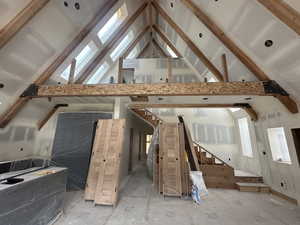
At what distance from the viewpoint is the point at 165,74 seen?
6934 mm

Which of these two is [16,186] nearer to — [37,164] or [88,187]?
[88,187]

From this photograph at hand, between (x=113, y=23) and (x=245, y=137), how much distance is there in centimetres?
743

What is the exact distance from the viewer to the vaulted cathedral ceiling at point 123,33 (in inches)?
94.8

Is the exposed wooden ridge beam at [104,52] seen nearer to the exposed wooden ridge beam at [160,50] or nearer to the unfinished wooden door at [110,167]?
the unfinished wooden door at [110,167]

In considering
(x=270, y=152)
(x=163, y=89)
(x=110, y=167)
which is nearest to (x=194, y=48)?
(x=163, y=89)

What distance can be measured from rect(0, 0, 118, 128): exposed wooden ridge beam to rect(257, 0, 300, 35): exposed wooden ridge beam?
368 cm

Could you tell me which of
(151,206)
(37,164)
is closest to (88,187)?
(151,206)

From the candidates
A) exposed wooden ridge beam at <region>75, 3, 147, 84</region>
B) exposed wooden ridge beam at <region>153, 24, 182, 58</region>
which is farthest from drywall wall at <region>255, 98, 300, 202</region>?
exposed wooden ridge beam at <region>75, 3, 147, 84</region>

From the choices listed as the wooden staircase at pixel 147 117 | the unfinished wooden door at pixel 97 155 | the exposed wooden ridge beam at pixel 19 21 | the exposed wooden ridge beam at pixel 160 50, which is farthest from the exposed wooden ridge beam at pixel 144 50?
the exposed wooden ridge beam at pixel 19 21

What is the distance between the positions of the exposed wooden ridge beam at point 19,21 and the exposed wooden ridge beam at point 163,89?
1.37 metres

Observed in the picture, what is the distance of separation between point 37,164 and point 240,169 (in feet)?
27.7

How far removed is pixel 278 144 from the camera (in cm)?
422

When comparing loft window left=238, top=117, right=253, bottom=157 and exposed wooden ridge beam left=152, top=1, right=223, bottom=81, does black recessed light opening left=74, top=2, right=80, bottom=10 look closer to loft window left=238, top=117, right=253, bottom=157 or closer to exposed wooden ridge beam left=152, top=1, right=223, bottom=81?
exposed wooden ridge beam left=152, top=1, right=223, bottom=81

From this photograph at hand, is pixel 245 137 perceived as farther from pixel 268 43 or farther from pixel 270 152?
pixel 268 43
